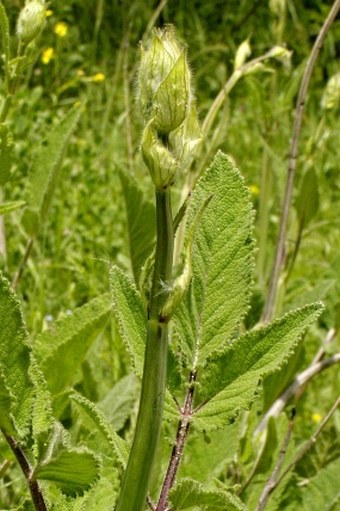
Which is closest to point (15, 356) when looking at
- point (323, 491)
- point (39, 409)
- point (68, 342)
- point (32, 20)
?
point (39, 409)

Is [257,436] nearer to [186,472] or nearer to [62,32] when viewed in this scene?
[186,472]

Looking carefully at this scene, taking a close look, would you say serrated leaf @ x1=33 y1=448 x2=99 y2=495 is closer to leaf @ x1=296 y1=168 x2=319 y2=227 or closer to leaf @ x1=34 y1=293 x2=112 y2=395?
leaf @ x1=34 y1=293 x2=112 y2=395

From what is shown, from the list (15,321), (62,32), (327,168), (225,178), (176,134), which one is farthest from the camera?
(327,168)

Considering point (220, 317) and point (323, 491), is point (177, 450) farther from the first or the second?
point (323, 491)

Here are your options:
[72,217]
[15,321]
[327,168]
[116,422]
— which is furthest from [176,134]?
[327,168]

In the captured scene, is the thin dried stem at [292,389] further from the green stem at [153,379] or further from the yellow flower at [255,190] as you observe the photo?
the yellow flower at [255,190]
